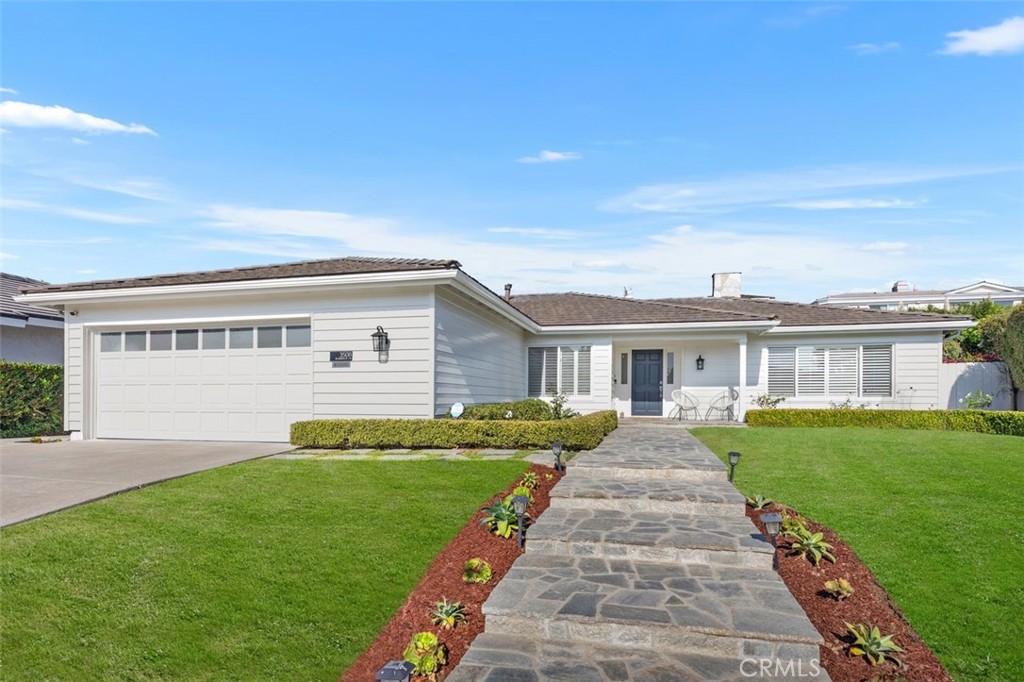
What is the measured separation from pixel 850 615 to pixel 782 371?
526 inches

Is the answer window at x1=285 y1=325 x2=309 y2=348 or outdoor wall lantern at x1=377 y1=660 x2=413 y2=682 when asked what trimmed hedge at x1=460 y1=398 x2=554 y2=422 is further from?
outdoor wall lantern at x1=377 y1=660 x2=413 y2=682

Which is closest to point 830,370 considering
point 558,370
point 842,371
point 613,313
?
point 842,371

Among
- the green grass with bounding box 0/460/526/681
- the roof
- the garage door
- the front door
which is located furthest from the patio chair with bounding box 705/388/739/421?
the roof

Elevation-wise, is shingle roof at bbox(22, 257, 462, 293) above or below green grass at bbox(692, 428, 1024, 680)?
above

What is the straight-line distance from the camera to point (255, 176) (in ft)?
40.9

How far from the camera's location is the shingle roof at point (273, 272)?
1005 cm

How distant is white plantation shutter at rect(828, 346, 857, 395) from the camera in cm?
1557

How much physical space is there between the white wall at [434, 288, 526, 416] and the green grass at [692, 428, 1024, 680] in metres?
5.11

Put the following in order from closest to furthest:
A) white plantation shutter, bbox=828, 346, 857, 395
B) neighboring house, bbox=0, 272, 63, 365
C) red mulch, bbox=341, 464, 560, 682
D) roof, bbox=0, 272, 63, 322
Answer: red mulch, bbox=341, 464, 560, 682, roof, bbox=0, 272, 63, 322, neighboring house, bbox=0, 272, 63, 365, white plantation shutter, bbox=828, 346, 857, 395

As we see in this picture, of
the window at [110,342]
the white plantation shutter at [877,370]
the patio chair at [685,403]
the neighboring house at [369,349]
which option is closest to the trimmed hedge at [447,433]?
the neighboring house at [369,349]

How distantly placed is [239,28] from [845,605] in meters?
11.8

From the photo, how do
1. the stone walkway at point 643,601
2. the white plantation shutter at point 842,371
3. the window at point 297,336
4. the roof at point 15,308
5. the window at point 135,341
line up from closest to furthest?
the stone walkway at point 643,601 < the window at point 297,336 < the window at point 135,341 < the roof at point 15,308 < the white plantation shutter at point 842,371

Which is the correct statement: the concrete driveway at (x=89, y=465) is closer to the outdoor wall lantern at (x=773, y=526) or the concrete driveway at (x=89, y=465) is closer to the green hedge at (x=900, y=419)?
the outdoor wall lantern at (x=773, y=526)

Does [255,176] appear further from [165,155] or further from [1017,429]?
[1017,429]
